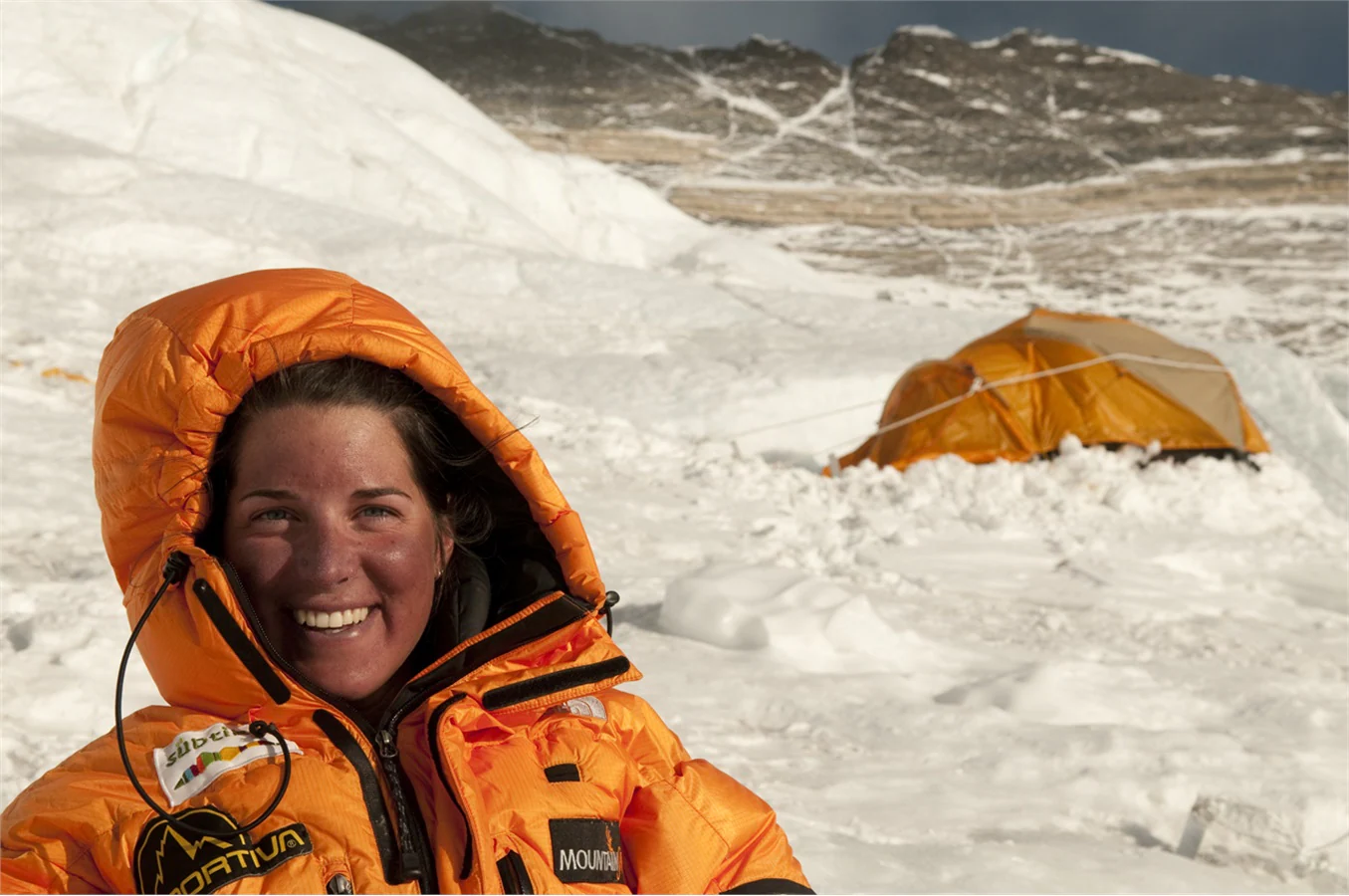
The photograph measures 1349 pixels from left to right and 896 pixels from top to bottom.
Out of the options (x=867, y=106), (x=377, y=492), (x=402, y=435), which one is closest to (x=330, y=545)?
(x=377, y=492)

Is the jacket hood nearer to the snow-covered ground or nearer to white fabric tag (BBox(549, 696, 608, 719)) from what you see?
white fabric tag (BBox(549, 696, 608, 719))

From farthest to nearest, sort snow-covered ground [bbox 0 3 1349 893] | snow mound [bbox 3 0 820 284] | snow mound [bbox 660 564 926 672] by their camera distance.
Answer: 1. snow mound [bbox 3 0 820 284]
2. snow mound [bbox 660 564 926 672]
3. snow-covered ground [bbox 0 3 1349 893]

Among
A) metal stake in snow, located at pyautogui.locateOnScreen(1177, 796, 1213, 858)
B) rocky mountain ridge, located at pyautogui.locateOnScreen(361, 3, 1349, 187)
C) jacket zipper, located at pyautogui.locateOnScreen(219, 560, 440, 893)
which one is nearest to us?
jacket zipper, located at pyautogui.locateOnScreen(219, 560, 440, 893)

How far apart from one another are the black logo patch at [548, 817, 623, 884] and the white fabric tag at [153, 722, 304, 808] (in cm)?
38

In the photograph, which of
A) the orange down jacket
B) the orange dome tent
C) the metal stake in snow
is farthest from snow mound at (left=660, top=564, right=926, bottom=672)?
the orange dome tent

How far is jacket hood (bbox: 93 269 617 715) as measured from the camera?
165cm

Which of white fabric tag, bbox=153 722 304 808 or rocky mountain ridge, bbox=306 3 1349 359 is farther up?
rocky mountain ridge, bbox=306 3 1349 359

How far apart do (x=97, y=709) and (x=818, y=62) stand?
92993 millimetres

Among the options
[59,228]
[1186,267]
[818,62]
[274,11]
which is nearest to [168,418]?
[59,228]

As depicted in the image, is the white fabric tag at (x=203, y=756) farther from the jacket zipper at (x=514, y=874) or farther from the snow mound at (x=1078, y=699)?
the snow mound at (x=1078, y=699)

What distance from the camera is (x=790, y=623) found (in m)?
4.29

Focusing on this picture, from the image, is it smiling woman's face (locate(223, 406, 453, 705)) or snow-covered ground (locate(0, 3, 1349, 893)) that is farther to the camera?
snow-covered ground (locate(0, 3, 1349, 893))

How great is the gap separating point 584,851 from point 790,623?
267cm

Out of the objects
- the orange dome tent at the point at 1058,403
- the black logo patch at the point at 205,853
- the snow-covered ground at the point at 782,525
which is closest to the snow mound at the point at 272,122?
the snow-covered ground at the point at 782,525
